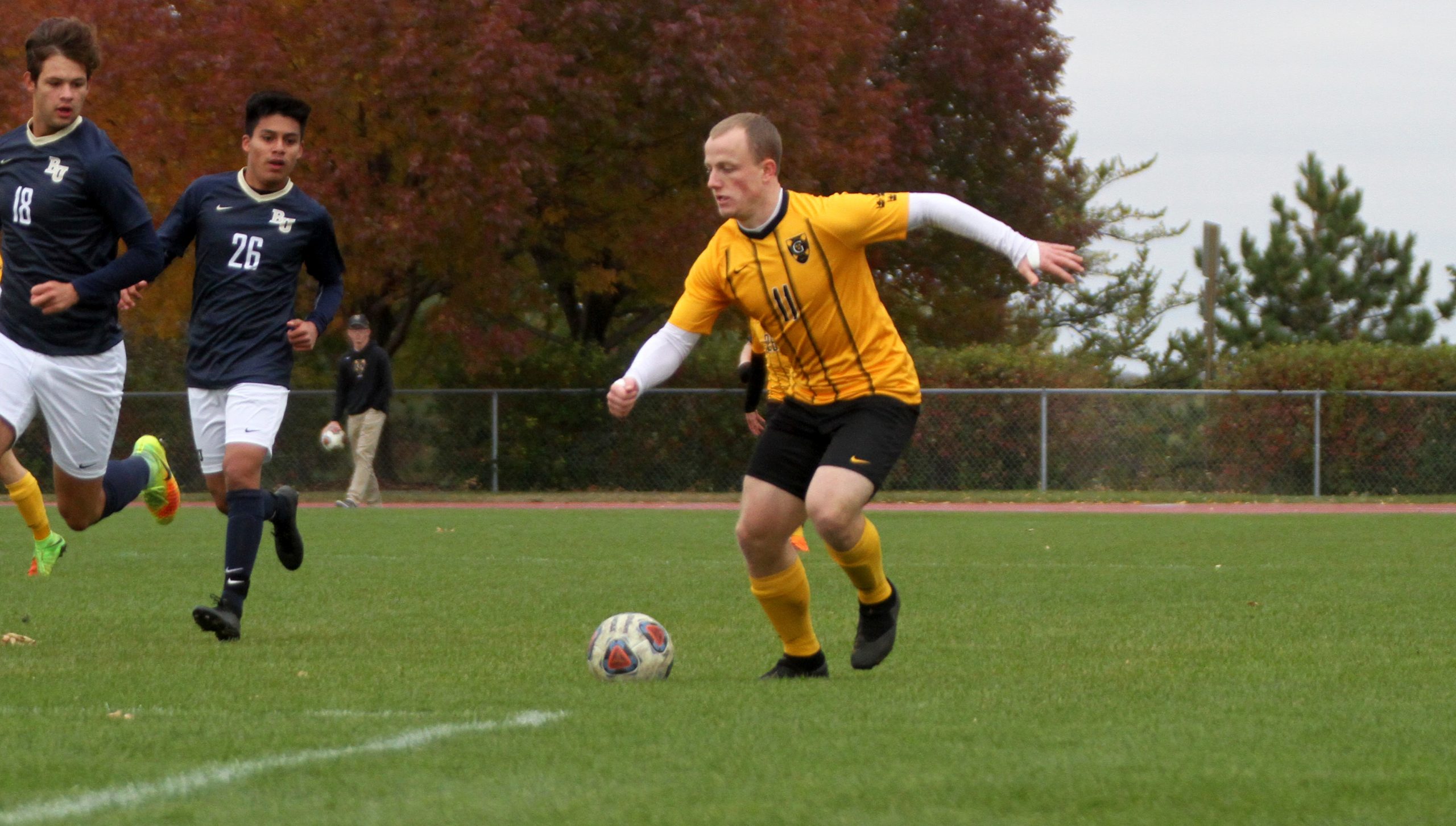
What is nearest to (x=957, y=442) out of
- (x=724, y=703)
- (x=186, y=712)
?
(x=724, y=703)

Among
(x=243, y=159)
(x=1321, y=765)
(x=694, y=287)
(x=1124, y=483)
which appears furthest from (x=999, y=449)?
(x=1321, y=765)

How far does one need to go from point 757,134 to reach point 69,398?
310cm

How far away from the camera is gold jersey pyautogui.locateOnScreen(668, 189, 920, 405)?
6.25m

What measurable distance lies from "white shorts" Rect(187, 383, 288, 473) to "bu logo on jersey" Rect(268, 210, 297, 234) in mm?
658

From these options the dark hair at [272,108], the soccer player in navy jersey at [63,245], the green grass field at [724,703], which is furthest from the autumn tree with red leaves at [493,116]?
the soccer player in navy jersey at [63,245]

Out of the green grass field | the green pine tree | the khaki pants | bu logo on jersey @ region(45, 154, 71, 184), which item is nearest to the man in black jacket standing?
the khaki pants

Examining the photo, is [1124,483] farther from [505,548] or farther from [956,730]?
[956,730]

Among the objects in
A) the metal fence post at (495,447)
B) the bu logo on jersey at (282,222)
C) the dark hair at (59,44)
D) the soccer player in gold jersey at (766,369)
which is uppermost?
the dark hair at (59,44)

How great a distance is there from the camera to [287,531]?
8.44 metres

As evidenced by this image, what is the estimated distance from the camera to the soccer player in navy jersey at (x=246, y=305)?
7582 millimetres

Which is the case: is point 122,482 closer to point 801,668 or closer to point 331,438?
point 801,668

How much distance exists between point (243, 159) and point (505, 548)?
948 cm

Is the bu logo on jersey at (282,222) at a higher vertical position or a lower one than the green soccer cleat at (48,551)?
higher

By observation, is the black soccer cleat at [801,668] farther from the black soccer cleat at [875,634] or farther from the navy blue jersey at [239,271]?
the navy blue jersey at [239,271]
